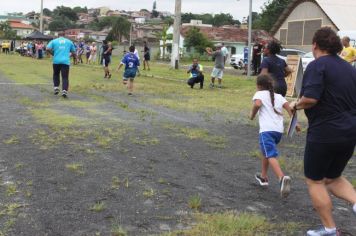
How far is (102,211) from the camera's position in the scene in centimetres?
525

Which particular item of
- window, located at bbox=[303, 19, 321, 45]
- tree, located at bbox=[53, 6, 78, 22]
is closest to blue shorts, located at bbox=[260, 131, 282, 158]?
window, located at bbox=[303, 19, 321, 45]

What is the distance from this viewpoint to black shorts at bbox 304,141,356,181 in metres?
4.63

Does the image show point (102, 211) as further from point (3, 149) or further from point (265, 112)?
point (3, 149)

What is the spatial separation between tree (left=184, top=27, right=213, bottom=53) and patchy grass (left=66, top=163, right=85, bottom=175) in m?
56.0

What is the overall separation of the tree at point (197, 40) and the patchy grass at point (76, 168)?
5600 cm

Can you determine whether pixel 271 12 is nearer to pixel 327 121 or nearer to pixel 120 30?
pixel 120 30

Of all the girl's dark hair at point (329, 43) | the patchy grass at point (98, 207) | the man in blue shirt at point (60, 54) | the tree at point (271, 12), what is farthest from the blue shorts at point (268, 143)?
the tree at point (271, 12)

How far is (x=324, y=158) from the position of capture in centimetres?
467

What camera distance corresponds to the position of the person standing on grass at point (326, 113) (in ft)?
15.1

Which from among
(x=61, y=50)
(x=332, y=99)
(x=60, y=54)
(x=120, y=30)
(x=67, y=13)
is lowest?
(x=332, y=99)

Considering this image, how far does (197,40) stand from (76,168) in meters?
57.0

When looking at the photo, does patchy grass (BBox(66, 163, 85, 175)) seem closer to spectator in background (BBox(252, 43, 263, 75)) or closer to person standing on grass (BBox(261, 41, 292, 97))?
person standing on grass (BBox(261, 41, 292, 97))

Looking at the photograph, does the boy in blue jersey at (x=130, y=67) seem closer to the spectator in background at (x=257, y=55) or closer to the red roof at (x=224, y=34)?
the spectator in background at (x=257, y=55)

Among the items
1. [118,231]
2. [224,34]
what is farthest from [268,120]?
[224,34]
